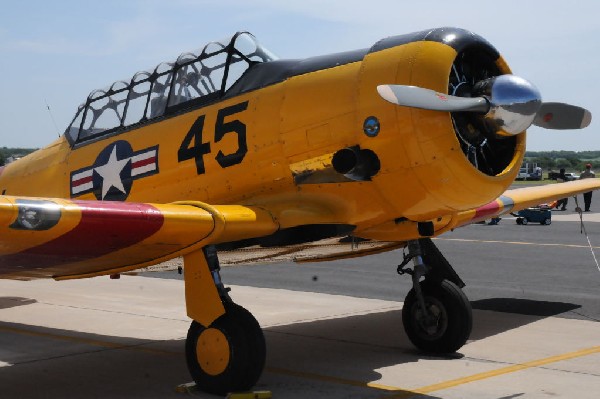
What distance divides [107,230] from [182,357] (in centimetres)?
245

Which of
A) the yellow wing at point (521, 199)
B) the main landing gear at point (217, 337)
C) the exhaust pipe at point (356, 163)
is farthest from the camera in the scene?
the yellow wing at point (521, 199)

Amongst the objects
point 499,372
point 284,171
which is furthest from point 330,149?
point 499,372

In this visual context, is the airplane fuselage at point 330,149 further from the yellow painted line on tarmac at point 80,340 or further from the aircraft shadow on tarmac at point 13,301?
the aircraft shadow on tarmac at point 13,301

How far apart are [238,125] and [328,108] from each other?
935 millimetres

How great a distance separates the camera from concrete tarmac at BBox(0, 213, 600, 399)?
6.84 metres

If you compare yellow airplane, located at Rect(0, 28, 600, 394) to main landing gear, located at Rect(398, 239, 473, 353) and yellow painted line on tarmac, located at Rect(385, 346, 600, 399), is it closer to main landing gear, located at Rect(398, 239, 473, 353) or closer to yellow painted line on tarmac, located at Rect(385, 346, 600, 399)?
main landing gear, located at Rect(398, 239, 473, 353)

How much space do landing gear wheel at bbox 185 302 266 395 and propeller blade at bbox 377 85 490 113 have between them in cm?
208

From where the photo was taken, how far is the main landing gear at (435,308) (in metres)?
8.12

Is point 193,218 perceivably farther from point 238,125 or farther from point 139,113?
point 139,113

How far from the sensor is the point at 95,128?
354 inches

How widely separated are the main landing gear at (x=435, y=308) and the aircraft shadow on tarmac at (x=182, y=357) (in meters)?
0.16

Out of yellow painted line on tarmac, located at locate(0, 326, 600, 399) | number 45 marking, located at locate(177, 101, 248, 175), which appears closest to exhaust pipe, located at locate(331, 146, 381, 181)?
number 45 marking, located at locate(177, 101, 248, 175)

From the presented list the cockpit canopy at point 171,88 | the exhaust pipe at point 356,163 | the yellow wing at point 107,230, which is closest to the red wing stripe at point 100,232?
the yellow wing at point 107,230

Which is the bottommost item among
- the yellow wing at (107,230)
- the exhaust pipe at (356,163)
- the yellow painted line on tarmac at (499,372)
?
the yellow painted line on tarmac at (499,372)
